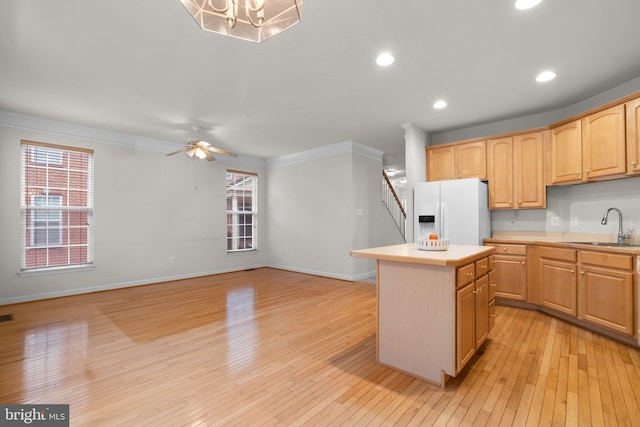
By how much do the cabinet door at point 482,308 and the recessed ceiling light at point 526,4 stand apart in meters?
2.07

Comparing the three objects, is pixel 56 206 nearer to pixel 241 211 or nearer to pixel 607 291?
pixel 241 211

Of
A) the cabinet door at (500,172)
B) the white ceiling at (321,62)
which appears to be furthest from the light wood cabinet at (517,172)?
the white ceiling at (321,62)

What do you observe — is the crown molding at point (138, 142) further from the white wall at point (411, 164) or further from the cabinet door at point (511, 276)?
the cabinet door at point (511, 276)

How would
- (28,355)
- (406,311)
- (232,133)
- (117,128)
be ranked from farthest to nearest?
(232,133) → (117,128) → (28,355) → (406,311)

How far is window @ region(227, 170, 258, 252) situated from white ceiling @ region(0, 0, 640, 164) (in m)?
2.54

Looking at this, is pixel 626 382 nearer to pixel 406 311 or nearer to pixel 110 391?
pixel 406 311

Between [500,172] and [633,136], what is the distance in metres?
1.40

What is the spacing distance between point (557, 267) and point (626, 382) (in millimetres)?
1556

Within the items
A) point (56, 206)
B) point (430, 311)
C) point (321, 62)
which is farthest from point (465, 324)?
point (56, 206)

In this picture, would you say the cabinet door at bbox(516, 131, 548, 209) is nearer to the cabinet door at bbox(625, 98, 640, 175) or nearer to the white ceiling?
the white ceiling

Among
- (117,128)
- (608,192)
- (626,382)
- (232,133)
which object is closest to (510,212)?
(608,192)

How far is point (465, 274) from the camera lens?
7.13 feet

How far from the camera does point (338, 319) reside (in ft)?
11.8

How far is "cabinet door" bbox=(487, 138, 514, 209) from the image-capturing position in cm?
418
